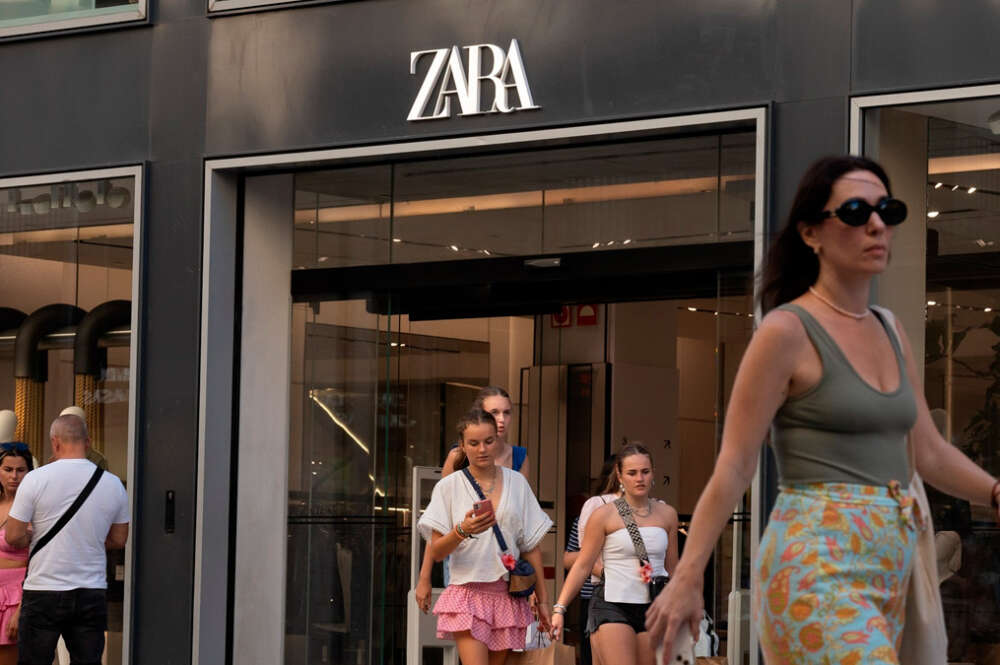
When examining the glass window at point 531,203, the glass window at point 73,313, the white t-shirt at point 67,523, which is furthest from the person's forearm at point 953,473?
the glass window at point 73,313

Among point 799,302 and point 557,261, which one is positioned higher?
point 557,261

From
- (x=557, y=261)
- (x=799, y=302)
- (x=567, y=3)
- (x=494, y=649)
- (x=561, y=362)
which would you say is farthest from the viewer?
(x=561, y=362)

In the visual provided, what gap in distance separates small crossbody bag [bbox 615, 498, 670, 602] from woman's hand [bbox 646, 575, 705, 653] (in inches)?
237

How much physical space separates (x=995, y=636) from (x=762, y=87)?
316 centimetres

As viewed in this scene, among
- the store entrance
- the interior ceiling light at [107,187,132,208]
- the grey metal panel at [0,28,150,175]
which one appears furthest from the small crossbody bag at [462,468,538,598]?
the grey metal panel at [0,28,150,175]

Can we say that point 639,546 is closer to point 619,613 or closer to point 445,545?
point 619,613

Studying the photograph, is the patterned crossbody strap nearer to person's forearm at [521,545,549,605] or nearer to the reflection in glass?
person's forearm at [521,545,549,605]

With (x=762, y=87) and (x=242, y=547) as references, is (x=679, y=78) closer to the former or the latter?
(x=762, y=87)

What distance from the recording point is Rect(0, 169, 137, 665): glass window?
39.2 ft

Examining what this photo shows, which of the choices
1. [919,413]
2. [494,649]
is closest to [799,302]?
[919,413]

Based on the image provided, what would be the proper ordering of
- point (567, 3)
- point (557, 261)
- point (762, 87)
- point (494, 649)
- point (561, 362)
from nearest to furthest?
point (494, 649)
point (762, 87)
point (567, 3)
point (557, 261)
point (561, 362)

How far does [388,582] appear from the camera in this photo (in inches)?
473

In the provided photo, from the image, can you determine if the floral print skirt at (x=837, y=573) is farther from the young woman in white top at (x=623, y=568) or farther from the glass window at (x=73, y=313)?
the glass window at (x=73, y=313)

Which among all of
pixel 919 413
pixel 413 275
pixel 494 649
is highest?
pixel 413 275
